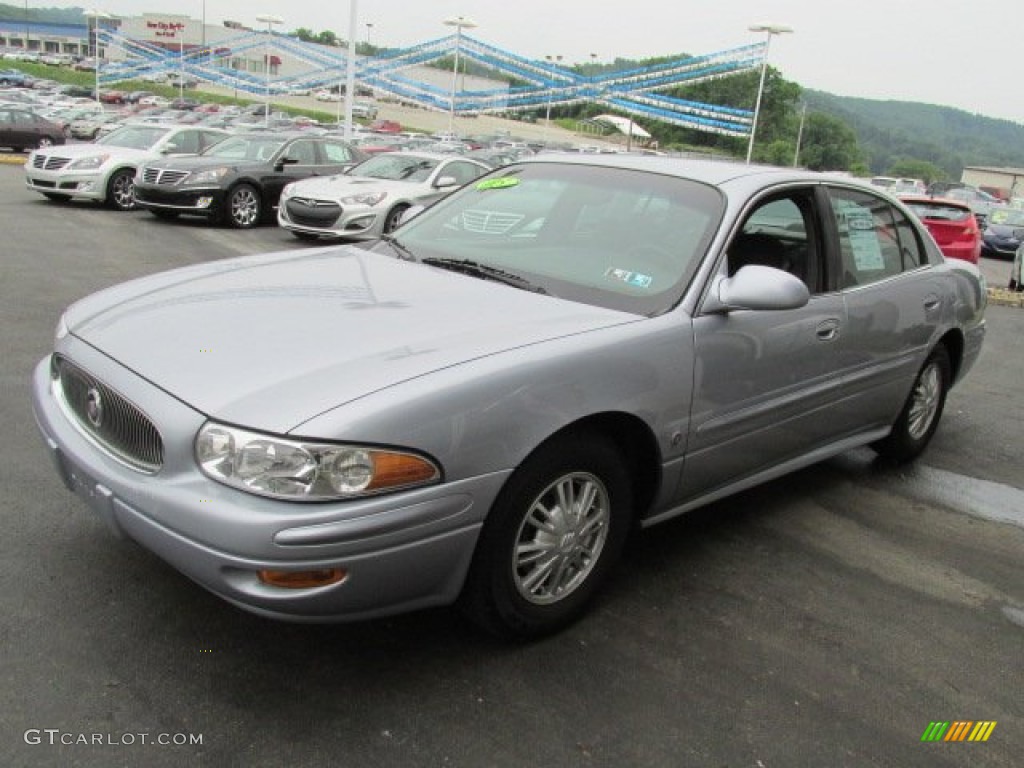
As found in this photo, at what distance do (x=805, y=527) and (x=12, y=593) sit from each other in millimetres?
3213

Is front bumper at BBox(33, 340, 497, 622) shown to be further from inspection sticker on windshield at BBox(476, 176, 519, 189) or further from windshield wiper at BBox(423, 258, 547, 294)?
inspection sticker on windshield at BBox(476, 176, 519, 189)

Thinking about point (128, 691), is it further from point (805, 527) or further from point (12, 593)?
point (805, 527)

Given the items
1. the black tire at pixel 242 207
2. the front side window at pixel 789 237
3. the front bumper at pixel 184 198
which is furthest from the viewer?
the black tire at pixel 242 207

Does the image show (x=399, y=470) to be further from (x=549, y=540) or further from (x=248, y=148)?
(x=248, y=148)

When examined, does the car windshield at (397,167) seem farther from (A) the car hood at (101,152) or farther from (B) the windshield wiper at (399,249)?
(B) the windshield wiper at (399,249)

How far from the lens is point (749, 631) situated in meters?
3.15

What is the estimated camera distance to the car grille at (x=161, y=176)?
1330cm

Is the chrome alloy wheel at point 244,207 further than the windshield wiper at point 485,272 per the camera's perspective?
Yes

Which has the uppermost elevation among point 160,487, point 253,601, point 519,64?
point 519,64

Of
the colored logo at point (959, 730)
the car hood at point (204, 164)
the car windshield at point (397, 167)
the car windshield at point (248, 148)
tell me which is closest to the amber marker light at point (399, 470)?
the colored logo at point (959, 730)

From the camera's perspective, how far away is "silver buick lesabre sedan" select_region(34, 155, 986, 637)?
235cm

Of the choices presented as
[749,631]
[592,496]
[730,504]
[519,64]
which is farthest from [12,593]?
[519,64]

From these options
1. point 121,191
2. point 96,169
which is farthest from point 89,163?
point 121,191

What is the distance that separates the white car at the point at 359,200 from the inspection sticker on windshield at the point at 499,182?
24.5ft
